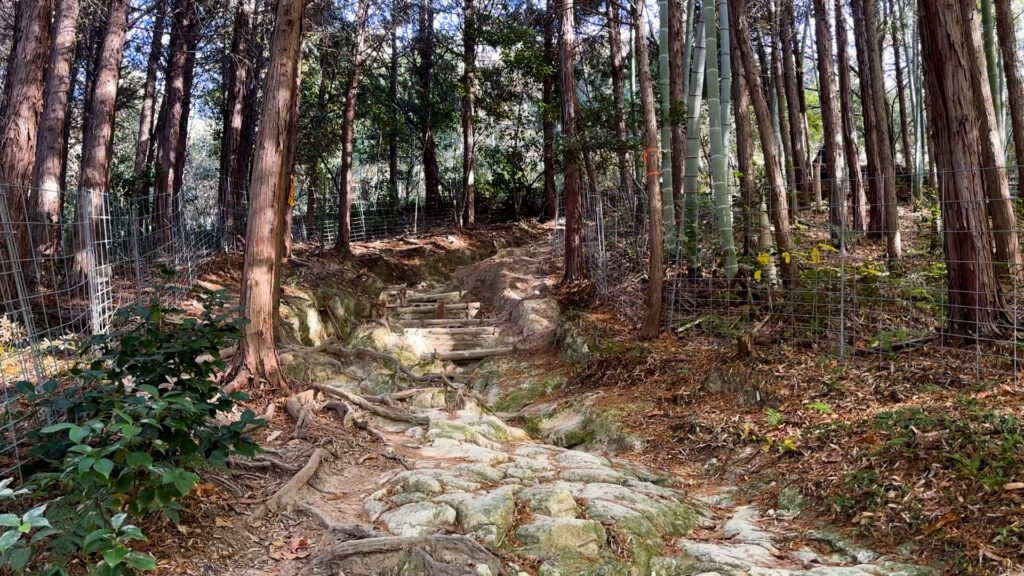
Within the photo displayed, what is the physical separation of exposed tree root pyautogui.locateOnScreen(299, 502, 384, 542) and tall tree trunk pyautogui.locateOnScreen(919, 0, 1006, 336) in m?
4.37

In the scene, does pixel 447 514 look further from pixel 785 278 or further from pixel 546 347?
pixel 546 347

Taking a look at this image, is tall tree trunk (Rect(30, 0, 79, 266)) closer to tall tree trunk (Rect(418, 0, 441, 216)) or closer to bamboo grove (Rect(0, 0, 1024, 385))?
bamboo grove (Rect(0, 0, 1024, 385))

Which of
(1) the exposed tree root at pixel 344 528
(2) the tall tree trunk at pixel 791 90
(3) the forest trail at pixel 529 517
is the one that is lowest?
(3) the forest trail at pixel 529 517

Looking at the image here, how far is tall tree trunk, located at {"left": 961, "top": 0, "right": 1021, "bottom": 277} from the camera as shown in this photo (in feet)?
16.4

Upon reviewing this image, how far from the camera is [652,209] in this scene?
22.2 ft

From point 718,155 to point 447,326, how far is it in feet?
16.8

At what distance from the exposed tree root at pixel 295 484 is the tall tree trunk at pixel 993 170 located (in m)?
5.31

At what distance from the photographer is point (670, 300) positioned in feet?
24.5

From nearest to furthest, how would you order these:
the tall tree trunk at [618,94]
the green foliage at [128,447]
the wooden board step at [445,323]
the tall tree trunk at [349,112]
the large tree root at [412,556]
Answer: the green foliage at [128,447], the large tree root at [412,556], the tall tree trunk at [618,94], the wooden board step at [445,323], the tall tree trunk at [349,112]

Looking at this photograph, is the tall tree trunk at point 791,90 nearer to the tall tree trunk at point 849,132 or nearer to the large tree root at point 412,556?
the tall tree trunk at point 849,132

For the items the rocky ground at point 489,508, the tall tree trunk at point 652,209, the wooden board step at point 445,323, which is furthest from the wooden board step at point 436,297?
the tall tree trunk at point 652,209

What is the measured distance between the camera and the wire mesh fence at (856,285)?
461 centimetres

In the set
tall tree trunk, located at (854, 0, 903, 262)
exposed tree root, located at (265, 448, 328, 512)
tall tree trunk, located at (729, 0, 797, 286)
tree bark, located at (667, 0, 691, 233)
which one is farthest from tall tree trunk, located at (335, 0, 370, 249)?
exposed tree root, located at (265, 448, 328, 512)

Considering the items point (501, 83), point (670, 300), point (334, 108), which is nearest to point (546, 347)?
point (670, 300)
